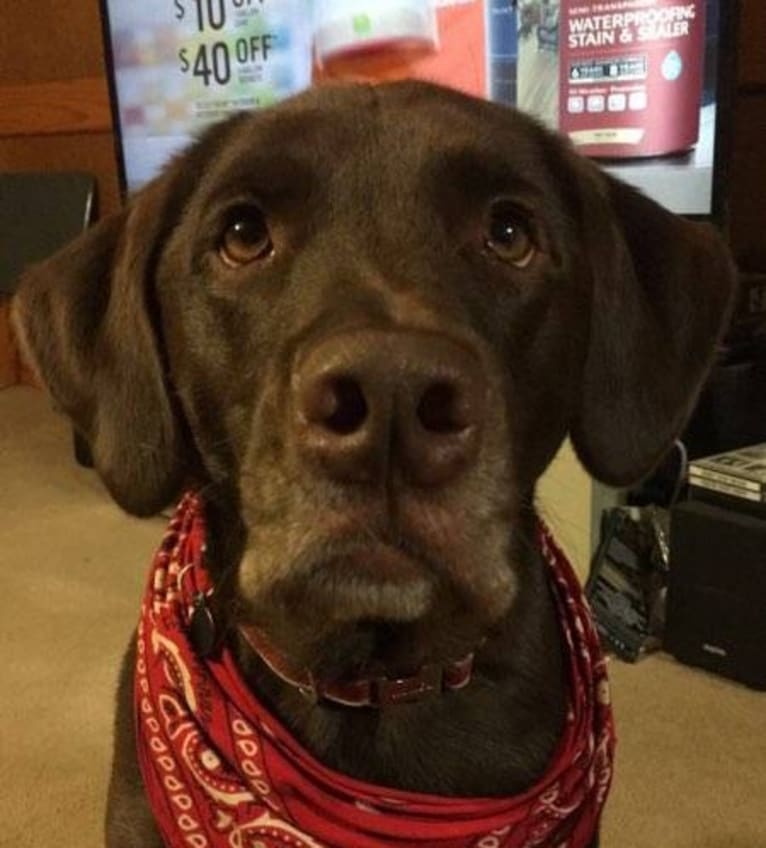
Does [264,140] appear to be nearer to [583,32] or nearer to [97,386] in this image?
[97,386]

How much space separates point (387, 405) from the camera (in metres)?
0.80

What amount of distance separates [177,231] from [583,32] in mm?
1361

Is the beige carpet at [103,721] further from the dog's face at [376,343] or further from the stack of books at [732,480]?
the dog's face at [376,343]

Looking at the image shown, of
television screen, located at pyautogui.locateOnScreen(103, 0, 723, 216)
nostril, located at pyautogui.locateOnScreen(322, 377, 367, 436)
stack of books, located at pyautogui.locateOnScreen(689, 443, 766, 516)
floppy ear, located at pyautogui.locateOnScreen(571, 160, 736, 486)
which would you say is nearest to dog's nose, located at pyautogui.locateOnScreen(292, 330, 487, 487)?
nostril, located at pyautogui.locateOnScreen(322, 377, 367, 436)

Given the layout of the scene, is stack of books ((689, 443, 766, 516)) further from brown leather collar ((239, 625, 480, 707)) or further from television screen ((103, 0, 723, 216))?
brown leather collar ((239, 625, 480, 707))

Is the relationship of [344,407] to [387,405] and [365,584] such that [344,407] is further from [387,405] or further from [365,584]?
[365,584]

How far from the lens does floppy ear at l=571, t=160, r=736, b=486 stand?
1199 mm

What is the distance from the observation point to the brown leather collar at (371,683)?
1.16 meters

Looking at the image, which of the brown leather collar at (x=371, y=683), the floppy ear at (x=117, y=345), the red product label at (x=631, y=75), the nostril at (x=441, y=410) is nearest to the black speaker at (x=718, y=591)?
the red product label at (x=631, y=75)

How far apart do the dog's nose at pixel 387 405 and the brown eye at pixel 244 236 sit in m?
0.26

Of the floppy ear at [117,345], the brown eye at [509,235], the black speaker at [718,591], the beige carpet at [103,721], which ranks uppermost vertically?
the brown eye at [509,235]

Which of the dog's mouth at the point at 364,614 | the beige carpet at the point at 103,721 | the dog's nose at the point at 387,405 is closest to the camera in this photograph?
the dog's nose at the point at 387,405

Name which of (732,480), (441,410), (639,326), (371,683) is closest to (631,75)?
(732,480)

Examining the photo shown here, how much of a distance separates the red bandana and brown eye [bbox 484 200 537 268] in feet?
1.32
